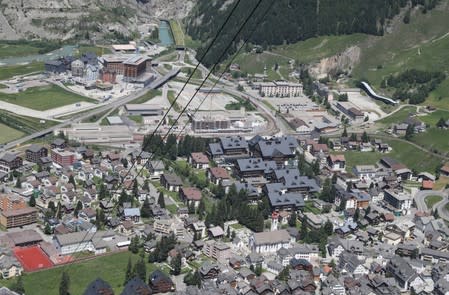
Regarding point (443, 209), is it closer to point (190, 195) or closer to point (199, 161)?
point (190, 195)

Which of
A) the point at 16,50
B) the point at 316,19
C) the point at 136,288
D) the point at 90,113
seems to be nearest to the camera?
the point at 136,288

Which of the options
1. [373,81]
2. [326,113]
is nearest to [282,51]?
[373,81]

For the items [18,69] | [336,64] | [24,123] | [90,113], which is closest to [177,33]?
[18,69]

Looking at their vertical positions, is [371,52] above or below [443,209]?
above

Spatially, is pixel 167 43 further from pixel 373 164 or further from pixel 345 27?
pixel 373 164

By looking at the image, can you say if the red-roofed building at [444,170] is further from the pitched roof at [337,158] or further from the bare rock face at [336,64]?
the bare rock face at [336,64]

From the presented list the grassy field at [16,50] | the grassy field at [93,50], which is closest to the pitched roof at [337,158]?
the grassy field at [93,50]

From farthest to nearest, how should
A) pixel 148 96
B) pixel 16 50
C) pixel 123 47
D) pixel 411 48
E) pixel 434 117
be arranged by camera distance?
pixel 123 47 → pixel 16 50 → pixel 411 48 → pixel 148 96 → pixel 434 117
